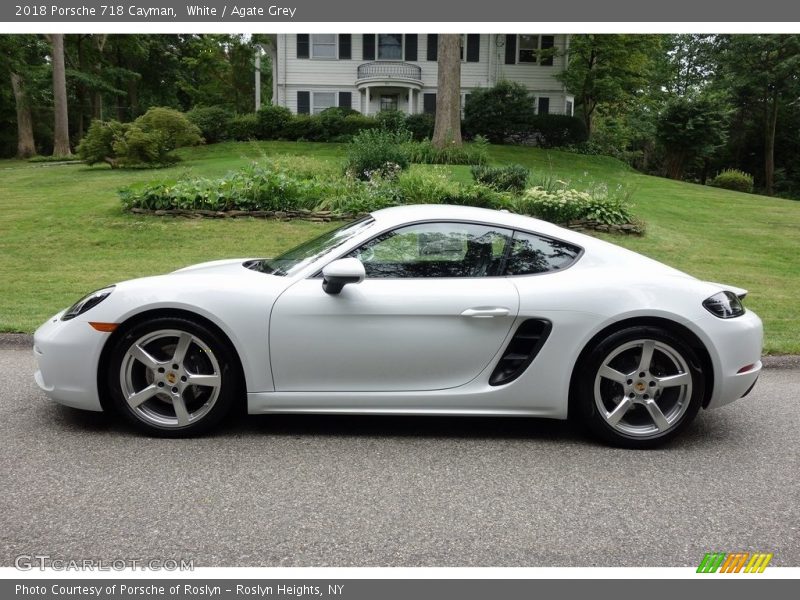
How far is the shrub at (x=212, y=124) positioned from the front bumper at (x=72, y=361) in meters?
25.4

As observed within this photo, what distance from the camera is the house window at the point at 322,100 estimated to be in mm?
35688

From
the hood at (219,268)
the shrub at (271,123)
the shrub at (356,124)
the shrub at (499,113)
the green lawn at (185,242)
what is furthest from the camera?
the shrub at (499,113)

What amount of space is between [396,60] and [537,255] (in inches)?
1300

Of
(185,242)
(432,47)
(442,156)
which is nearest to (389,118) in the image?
(432,47)

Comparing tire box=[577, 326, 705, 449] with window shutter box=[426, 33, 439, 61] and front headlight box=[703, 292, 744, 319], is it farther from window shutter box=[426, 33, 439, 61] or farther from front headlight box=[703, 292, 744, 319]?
window shutter box=[426, 33, 439, 61]

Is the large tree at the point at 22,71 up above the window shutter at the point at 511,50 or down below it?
below

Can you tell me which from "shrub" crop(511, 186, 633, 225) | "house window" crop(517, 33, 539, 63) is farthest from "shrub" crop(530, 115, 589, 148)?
"shrub" crop(511, 186, 633, 225)

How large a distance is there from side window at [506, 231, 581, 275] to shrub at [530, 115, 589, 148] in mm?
27320

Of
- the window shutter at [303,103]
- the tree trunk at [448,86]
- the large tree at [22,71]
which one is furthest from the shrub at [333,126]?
the large tree at [22,71]

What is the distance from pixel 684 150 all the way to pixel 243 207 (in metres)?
23.2

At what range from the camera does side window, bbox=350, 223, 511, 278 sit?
4.27m

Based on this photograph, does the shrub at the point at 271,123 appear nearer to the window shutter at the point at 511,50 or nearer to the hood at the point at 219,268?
the window shutter at the point at 511,50

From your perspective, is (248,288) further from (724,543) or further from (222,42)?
(222,42)

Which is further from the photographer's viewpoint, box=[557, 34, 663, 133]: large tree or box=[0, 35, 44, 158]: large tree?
box=[557, 34, 663, 133]: large tree
